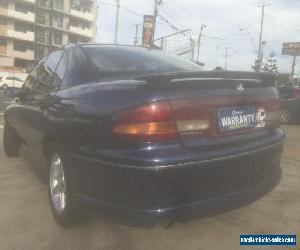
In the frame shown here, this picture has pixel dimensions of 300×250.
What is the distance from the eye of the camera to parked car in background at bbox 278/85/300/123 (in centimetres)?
1179

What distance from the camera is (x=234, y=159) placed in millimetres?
2598

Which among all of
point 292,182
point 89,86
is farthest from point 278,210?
point 89,86

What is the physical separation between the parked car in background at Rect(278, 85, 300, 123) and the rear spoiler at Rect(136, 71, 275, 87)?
30.1 feet

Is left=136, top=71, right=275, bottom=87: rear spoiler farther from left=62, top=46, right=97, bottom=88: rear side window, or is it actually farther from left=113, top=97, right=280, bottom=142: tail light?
left=62, top=46, right=97, bottom=88: rear side window

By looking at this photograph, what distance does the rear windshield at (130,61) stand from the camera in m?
3.25

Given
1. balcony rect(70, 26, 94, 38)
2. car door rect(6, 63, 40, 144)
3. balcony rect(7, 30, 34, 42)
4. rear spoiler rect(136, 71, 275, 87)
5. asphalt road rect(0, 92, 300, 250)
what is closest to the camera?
rear spoiler rect(136, 71, 275, 87)

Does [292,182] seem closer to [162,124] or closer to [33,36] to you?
[162,124]

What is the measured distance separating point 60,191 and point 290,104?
1006 centimetres

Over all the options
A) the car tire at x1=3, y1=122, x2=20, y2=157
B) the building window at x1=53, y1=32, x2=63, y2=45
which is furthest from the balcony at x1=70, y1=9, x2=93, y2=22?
the car tire at x1=3, y1=122, x2=20, y2=157

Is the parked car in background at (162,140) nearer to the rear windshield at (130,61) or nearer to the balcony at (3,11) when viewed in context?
the rear windshield at (130,61)

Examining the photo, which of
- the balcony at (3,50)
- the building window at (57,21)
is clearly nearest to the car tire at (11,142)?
the balcony at (3,50)

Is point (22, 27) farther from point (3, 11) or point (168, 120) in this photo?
point (168, 120)

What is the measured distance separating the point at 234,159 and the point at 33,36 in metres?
56.4

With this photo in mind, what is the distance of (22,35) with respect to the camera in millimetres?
53156
